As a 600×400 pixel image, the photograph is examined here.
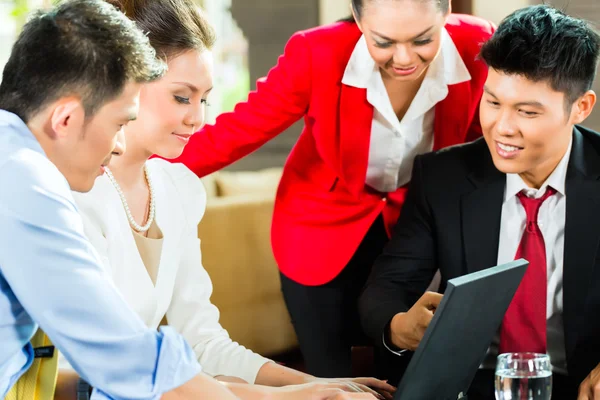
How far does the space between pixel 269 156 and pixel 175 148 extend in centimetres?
330

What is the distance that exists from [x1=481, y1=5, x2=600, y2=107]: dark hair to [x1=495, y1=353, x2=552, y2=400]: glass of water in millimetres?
797

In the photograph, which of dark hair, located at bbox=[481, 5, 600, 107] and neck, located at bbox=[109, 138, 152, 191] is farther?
dark hair, located at bbox=[481, 5, 600, 107]

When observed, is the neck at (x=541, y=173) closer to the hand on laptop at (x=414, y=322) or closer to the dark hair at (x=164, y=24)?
the hand on laptop at (x=414, y=322)

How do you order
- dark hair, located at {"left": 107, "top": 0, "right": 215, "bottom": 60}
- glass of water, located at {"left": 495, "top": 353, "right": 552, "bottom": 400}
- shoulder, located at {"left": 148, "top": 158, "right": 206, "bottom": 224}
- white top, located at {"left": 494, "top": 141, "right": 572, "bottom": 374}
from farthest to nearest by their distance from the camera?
white top, located at {"left": 494, "top": 141, "right": 572, "bottom": 374}
shoulder, located at {"left": 148, "top": 158, "right": 206, "bottom": 224}
dark hair, located at {"left": 107, "top": 0, "right": 215, "bottom": 60}
glass of water, located at {"left": 495, "top": 353, "right": 552, "bottom": 400}

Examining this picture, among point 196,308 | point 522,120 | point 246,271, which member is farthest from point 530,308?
point 246,271

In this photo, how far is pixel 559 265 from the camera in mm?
2055

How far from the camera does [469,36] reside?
7.53 feet

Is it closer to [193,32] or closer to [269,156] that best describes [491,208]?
[193,32]

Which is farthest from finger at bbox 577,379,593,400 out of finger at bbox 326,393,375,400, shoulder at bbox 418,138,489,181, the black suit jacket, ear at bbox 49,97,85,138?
ear at bbox 49,97,85,138

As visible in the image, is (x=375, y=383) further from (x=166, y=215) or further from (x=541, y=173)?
(x=541, y=173)

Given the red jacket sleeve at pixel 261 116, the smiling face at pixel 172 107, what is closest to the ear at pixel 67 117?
the smiling face at pixel 172 107

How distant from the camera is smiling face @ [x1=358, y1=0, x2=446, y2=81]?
202cm

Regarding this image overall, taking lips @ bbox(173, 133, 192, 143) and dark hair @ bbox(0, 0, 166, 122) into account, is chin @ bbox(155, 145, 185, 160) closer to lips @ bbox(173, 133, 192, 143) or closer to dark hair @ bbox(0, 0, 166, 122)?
lips @ bbox(173, 133, 192, 143)

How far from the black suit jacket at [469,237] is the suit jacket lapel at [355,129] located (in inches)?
6.0
